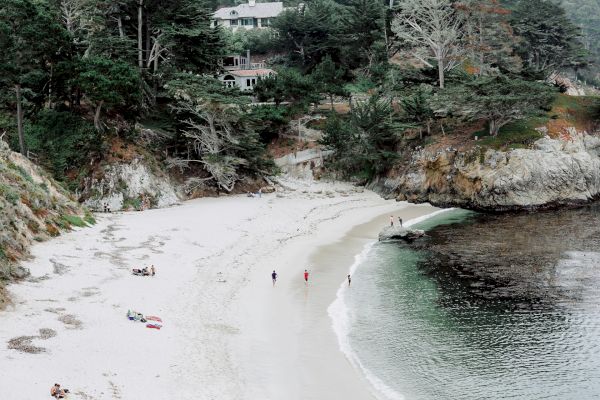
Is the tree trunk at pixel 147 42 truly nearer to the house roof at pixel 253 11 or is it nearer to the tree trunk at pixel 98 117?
the tree trunk at pixel 98 117

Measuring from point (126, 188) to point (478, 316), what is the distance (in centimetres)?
3256

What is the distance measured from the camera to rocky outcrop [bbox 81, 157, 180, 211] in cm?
4538

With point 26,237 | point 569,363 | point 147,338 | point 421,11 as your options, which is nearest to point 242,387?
point 147,338

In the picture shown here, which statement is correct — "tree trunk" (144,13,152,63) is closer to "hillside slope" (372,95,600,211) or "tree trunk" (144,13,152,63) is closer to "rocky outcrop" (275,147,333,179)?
"rocky outcrop" (275,147,333,179)

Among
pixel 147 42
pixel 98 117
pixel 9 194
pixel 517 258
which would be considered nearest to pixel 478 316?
pixel 517 258

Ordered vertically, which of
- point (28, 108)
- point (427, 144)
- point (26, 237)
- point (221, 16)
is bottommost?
point (26, 237)

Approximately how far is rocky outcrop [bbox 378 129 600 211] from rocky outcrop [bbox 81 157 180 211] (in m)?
23.8

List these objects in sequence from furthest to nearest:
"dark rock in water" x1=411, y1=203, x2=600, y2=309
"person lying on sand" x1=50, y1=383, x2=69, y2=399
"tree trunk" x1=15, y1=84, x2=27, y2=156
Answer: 1. "tree trunk" x1=15, y1=84, x2=27, y2=156
2. "dark rock in water" x1=411, y1=203, x2=600, y2=309
3. "person lying on sand" x1=50, y1=383, x2=69, y2=399

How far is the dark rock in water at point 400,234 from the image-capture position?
3888 cm

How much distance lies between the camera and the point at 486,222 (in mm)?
43656

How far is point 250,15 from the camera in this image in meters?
99.9

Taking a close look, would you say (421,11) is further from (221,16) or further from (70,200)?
(221,16)

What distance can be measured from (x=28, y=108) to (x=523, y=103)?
45186mm

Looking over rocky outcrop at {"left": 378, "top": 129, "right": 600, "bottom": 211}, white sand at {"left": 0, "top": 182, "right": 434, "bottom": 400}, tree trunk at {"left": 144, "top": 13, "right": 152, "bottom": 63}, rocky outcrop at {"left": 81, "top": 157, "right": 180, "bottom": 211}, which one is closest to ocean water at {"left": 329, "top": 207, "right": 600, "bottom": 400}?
white sand at {"left": 0, "top": 182, "right": 434, "bottom": 400}
